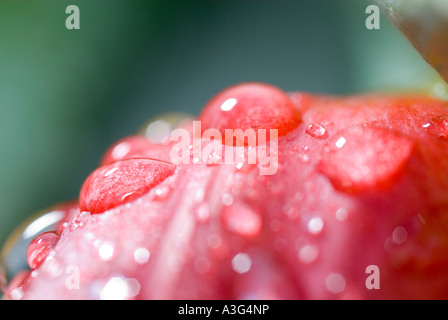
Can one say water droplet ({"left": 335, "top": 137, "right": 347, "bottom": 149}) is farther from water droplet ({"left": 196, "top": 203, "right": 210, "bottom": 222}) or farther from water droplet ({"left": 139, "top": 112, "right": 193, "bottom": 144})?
water droplet ({"left": 139, "top": 112, "right": 193, "bottom": 144})

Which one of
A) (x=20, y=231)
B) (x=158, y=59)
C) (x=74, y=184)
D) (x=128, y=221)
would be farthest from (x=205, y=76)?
(x=128, y=221)

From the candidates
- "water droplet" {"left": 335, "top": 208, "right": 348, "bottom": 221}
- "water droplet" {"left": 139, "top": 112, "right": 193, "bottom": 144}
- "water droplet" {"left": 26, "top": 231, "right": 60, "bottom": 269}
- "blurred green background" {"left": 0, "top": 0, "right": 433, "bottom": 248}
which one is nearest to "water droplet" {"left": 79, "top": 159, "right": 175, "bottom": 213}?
"water droplet" {"left": 26, "top": 231, "right": 60, "bottom": 269}

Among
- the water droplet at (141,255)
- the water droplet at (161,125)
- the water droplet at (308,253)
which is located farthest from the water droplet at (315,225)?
the water droplet at (161,125)

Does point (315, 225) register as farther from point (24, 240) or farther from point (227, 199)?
point (24, 240)

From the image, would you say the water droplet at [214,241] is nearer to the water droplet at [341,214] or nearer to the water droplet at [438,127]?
the water droplet at [341,214]

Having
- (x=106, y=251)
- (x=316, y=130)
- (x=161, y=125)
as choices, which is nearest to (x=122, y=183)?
(x=106, y=251)

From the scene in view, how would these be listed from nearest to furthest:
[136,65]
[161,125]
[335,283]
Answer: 1. [335,283]
2. [161,125]
3. [136,65]

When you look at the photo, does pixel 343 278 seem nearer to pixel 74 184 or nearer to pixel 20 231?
pixel 20 231
